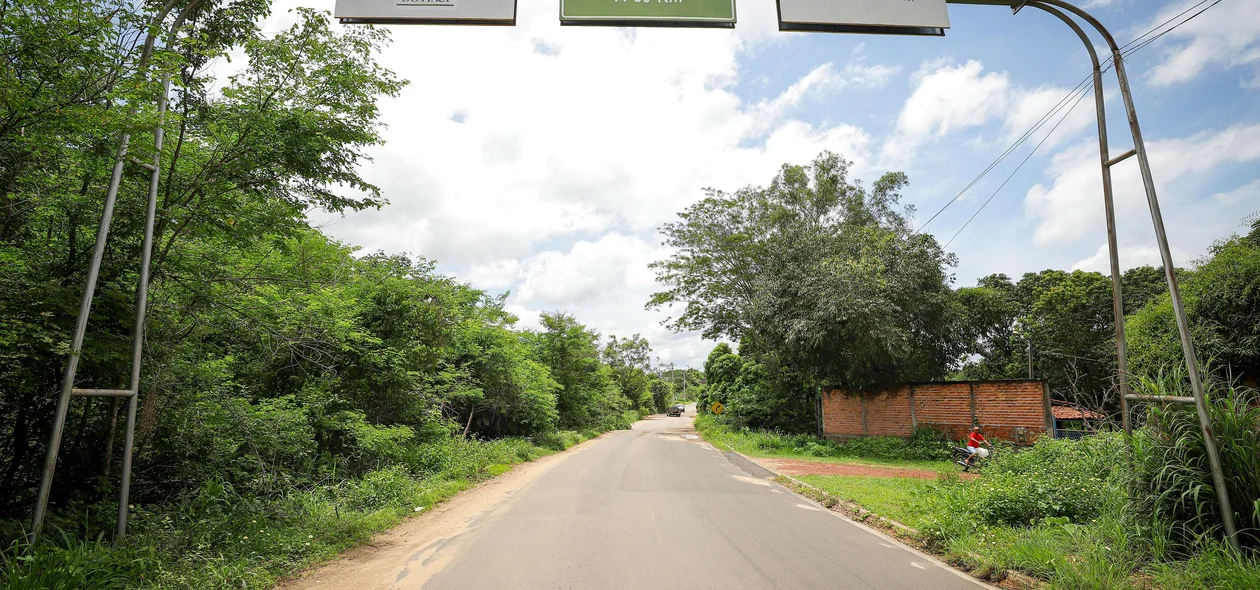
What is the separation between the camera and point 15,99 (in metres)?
3.84

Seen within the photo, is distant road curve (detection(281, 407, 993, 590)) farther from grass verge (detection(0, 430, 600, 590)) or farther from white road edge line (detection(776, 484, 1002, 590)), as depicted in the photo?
grass verge (detection(0, 430, 600, 590))

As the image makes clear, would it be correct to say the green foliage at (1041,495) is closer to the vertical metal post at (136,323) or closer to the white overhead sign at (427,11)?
the white overhead sign at (427,11)

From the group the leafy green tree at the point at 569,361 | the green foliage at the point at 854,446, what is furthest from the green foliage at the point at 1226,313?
the leafy green tree at the point at 569,361

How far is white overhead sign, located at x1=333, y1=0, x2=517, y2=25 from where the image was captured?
4793 mm

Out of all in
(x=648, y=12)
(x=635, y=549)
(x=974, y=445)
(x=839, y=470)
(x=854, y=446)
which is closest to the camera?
(x=648, y=12)

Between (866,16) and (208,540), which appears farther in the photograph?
(208,540)

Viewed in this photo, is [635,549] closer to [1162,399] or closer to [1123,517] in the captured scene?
[1123,517]

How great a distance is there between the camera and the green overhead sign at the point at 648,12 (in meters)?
4.72

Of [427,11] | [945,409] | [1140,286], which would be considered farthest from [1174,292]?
[1140,286]

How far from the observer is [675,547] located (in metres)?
6.36

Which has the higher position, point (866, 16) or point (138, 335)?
point (866, 16)

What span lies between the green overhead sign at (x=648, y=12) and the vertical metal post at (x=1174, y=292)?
10.9 feet

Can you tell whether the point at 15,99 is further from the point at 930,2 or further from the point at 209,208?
the point at 930,2

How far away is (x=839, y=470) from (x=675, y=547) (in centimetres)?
957
